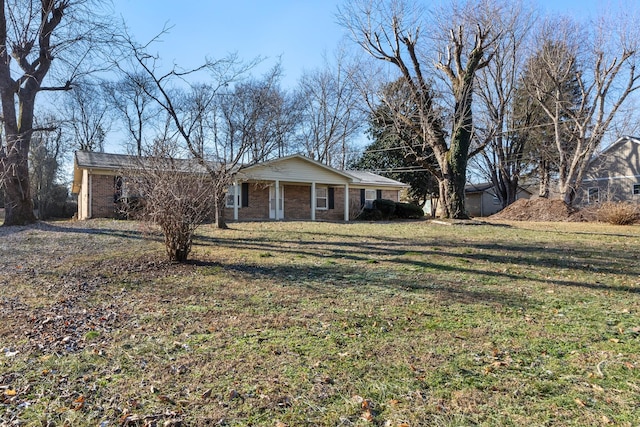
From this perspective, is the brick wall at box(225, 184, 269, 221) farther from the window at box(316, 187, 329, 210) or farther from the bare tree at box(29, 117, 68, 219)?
the bare tree at box(29, 117, 68, 219)

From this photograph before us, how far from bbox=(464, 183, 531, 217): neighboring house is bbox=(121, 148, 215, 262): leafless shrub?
33.6 m

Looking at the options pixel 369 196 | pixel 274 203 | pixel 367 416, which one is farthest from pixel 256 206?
pixel 367 416

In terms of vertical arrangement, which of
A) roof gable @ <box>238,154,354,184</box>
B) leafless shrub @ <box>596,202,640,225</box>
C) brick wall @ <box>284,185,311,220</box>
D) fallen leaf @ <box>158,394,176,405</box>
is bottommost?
fallen leaf @ <box>158,394,176,405</box>

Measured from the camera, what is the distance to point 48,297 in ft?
17.9

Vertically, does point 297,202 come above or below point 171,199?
above

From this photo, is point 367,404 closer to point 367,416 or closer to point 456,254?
point 367,416

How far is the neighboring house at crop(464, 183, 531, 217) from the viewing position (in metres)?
36.7

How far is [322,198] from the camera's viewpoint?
23.3 metres

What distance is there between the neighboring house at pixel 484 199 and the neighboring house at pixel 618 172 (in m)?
Result: 6.81

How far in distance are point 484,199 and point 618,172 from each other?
35.7ft

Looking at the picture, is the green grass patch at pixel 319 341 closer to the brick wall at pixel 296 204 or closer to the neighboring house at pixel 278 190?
the neighboring house at pixel 278 190

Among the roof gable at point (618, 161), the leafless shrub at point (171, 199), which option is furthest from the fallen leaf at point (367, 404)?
the roof gable at point (618, 161)

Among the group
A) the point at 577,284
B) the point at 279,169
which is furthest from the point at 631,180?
the point at 577,284

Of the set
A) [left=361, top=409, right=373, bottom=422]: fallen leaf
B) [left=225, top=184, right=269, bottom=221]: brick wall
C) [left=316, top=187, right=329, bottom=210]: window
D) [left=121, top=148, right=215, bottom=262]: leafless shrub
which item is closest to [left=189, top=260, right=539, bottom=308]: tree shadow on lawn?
[left=121, top=148, right=215, bottom=262]: leafless shrub
